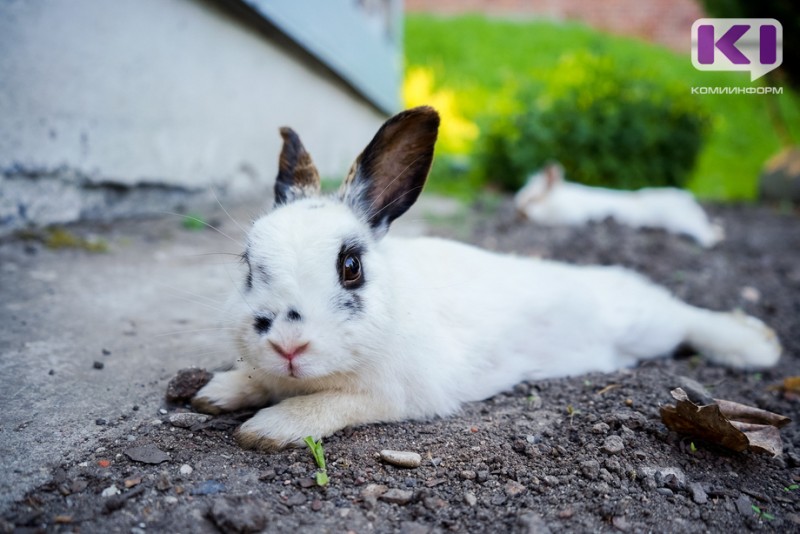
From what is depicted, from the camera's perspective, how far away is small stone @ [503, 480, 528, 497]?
1927 millimetres

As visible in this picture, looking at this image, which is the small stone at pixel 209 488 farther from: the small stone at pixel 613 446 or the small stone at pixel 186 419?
the small stone at pixel 613 446

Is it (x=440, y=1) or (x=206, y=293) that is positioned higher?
(x=440, y=1)

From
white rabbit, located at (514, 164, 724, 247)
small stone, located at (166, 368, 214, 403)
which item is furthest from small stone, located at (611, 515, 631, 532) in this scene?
white rabbit, located at (514, 164, 724, 247)

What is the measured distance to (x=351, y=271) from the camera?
213 centimetres

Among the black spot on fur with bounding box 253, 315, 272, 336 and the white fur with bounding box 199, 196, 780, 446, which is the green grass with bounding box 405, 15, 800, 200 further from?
the black spot on fur with bounding box 253, 315, 272, 336

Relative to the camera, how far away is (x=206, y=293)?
3596mm

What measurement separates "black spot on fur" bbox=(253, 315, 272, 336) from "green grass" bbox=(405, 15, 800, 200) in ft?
32.7

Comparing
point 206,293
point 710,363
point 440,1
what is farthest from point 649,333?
point 440,1

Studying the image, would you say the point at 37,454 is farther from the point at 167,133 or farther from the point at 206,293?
the point at 167,133

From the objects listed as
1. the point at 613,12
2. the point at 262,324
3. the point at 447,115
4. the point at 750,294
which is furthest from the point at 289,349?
the point at 613,12

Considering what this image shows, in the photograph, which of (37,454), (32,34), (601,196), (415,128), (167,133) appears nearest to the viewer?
(37,454)

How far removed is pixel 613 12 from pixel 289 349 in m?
18.1

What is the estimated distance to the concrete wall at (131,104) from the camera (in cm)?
357

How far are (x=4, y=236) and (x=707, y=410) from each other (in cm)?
376
